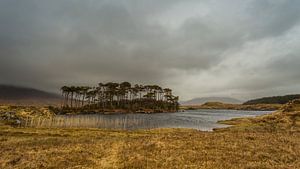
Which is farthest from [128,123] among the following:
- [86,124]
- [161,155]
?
[161,155]

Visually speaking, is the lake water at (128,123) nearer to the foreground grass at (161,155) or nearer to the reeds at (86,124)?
the reeds at (86,124)

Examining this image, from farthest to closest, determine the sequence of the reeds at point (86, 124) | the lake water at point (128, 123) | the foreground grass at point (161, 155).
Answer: the lake water at point (128, 123), the reeds at point (86, 124), the foreground grass at point (161, 155)

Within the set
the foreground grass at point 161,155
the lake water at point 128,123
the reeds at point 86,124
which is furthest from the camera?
the lake water at point 128,123

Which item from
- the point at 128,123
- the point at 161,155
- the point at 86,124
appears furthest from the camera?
the point at 128,123

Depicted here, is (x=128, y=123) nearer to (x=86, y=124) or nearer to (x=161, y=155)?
(x=86, y=124)

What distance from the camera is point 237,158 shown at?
2306 centimetres

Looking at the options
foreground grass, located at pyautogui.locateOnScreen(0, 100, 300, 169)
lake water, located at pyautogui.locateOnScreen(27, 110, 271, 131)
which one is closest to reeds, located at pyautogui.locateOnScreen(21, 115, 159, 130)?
lake water, located at pyautogui.locateOnScreen(27, 110, 271, 131)

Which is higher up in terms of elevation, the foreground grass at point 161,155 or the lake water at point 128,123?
the foreground grass at point 161,155

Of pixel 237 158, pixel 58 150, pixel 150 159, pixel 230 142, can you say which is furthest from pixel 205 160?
pixel 58 150

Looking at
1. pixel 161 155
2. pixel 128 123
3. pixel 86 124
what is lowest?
pixel 128 123

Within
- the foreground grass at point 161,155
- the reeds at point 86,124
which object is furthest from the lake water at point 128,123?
the foreground grass at point 161,155

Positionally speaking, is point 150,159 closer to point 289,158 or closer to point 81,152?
point 81,152

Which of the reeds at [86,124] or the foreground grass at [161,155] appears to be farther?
the reeds at [86,124]

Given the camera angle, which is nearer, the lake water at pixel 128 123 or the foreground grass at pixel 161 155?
the foreground grass at pixel 161 155
